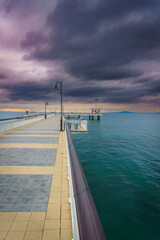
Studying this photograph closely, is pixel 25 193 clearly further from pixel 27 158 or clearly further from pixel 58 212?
pixel 27 158

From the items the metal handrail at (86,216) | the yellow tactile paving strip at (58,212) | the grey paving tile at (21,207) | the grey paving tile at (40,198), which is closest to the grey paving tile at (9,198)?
the grey paving tile at (21,207)

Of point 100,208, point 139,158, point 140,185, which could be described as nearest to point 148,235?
point 100,208

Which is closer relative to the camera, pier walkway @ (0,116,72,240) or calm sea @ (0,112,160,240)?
pier walkway @ (0,116,72,240)

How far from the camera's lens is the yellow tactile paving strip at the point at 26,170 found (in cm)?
567

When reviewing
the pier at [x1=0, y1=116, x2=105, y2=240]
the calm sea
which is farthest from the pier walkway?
the calm sea

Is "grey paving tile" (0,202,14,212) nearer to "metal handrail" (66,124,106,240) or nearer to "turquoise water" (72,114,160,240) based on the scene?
"metal handrail" (66,124,106,240)

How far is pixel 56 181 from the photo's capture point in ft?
16.3

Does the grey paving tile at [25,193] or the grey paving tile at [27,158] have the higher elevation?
the grey paving tile at [27,158]

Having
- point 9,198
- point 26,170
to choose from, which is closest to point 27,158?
point 26,170

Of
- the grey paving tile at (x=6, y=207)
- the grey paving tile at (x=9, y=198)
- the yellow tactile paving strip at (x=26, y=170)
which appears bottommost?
the grey paving tile at (x=6, y=207)

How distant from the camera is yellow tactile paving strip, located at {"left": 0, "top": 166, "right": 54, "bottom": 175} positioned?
567cm

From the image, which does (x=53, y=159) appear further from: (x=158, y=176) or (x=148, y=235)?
(x=158, y=176)

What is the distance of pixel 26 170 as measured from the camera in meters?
5.87

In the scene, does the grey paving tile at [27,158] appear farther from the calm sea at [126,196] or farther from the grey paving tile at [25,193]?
the calm sea at [126,196]
